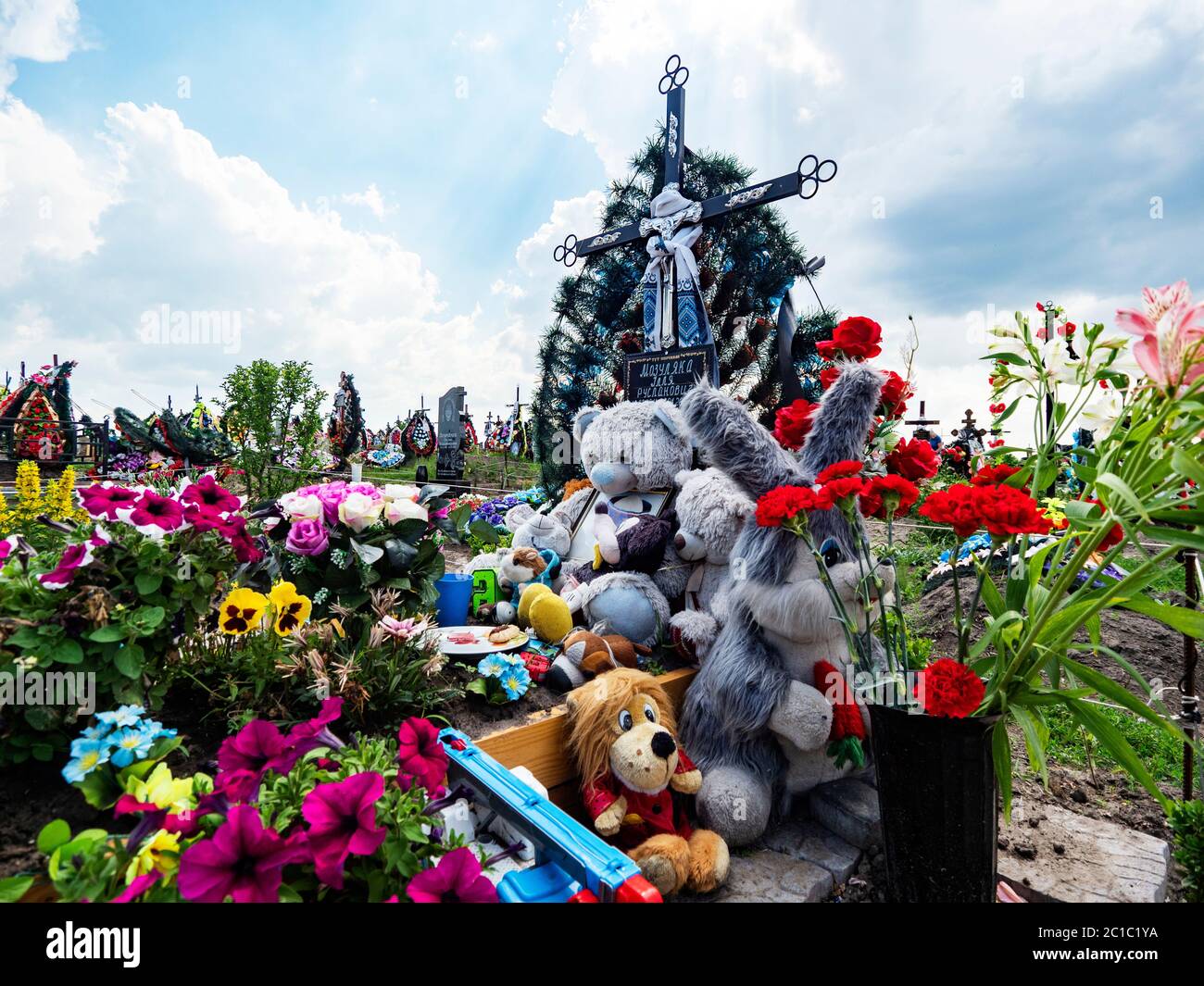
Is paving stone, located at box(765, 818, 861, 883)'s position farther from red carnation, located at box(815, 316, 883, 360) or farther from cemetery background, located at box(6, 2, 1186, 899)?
red carnation, located at box(815, 316, 883, 360)

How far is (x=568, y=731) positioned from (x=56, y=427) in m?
12.2

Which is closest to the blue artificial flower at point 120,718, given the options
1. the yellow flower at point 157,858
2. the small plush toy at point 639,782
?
the yellow flower at point 157,858

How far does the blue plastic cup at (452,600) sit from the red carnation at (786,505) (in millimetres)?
1570

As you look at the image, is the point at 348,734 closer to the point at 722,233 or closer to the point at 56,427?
the point at 722,233

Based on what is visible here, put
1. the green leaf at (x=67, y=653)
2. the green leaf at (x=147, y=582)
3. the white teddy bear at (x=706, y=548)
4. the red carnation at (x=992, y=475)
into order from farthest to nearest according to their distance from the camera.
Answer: the white teddy bear at (x=706, y=548) < the red carnation at (x=992, y=475) < the green leaf at (x=147, y=582) < the green leaf at (x=67, y=653)

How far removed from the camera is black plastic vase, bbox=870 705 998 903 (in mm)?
1568

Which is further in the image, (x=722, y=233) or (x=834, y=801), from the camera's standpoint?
(x=722, y=233)

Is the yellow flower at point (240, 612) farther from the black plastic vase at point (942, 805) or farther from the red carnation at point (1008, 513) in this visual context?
the red carnation at point (1008, 513)

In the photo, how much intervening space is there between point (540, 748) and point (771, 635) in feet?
3.12

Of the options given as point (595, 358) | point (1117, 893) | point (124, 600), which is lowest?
point (1117, 893)

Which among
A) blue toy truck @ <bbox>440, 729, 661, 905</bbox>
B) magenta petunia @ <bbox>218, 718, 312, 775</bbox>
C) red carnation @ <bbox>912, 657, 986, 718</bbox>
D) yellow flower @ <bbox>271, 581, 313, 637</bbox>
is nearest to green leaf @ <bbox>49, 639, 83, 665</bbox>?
magenta petunia @ <bbox>218, 718, 312, 775</bbox>

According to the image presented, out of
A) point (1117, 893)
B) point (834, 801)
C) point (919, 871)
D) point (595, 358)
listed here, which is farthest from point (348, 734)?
point (595, 358)

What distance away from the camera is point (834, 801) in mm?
2293

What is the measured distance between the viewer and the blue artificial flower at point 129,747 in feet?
3.77
